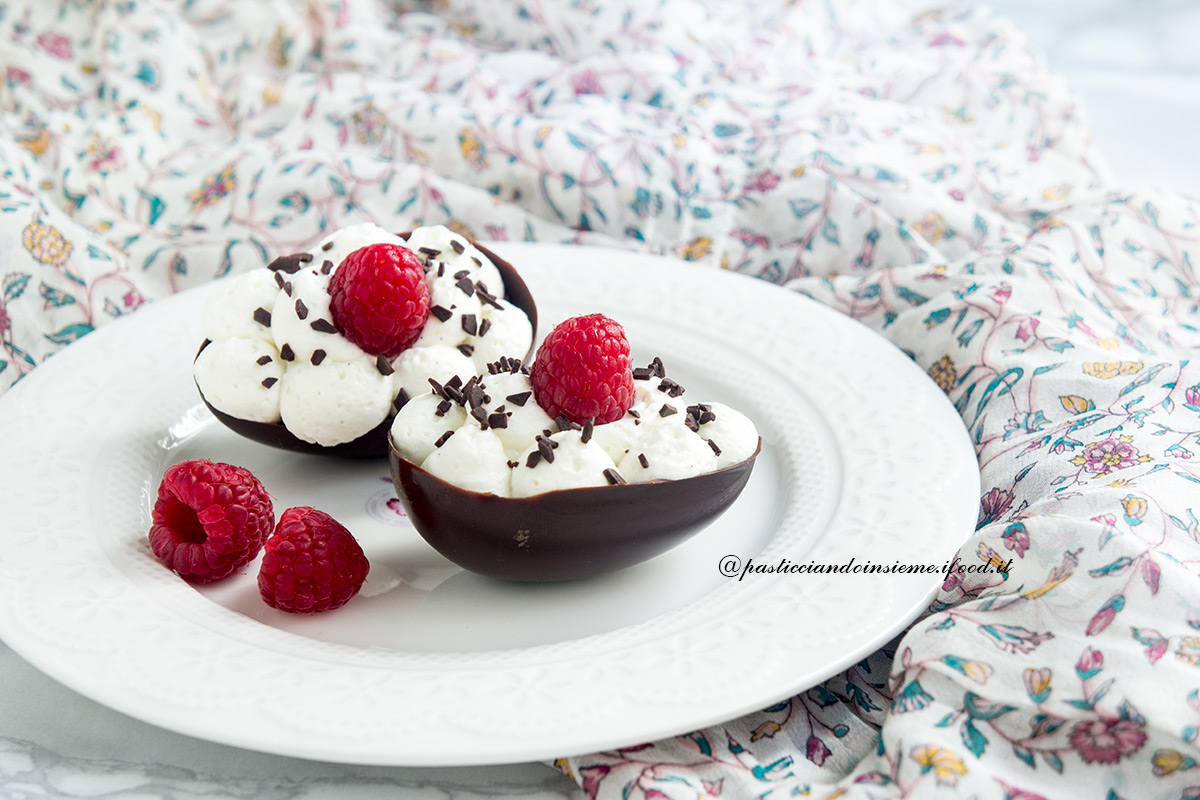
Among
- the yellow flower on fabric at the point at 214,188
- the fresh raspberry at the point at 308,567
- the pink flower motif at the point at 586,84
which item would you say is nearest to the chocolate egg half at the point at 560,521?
the fresh raspberry at the point at 308,567

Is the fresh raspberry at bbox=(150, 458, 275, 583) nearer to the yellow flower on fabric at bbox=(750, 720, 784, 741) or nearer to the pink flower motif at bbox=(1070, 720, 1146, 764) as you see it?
the yellow flower on fabric at bbox=(750, 720, 784, 741)

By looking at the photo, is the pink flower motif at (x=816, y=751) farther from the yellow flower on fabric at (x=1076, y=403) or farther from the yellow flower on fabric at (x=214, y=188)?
the yellow flower on fabric at (x=214, y=188)

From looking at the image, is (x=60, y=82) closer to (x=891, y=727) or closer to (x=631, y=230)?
(x=631, y=230)

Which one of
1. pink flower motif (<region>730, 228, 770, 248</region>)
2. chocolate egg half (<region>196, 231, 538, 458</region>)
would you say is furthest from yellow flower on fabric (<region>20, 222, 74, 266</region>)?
pink flower motif (<region>730, 228, 770, 248</region>)

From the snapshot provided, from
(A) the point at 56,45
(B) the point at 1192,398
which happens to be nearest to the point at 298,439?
(B) the point at 1192,398

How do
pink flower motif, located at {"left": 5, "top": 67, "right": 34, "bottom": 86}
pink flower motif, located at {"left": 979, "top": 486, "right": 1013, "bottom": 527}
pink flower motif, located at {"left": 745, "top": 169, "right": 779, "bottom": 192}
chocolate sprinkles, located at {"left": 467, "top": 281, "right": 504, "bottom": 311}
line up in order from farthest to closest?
1. pink flower motif, located at {"left": 5, "top": 67, "right": 34, "bottom": 86}
2. pink flower motif, located at {"left": 745, "top": 169, "right": 779, "bottom": 192}
3. chocolate sprinkles, located at {"left": 467, "top": 281, "right": 504, "bottom": 311}
4. pink flower motif, located at {"left": 979, "top": 486, "right": 1013, "bottom": 527}

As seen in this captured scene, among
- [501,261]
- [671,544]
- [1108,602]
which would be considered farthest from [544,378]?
[1108,602]
